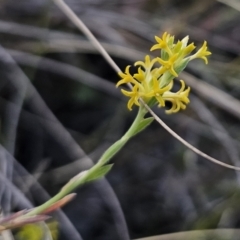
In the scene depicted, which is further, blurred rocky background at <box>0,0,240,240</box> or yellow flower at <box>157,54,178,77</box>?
blurred rocky background at <box>0,0,240,240</box>

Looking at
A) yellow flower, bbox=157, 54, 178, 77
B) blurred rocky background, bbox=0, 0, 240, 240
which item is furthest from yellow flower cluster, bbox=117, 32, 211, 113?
blurred rocky background, bbox=0, 0, 240, 240

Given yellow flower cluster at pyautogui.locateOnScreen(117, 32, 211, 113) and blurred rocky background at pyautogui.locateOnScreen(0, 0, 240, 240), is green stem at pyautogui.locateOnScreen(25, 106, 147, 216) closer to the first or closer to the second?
yellow flower cluster at pyautogui.locateOnScreen(117, 32, 211, 113)

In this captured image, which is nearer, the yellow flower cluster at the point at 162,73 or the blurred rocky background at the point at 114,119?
the yellow flower cluster at the point at 162,73

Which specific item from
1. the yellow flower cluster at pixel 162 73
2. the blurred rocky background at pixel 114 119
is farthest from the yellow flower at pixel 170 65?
the blurred rocky background at pixel 114 119

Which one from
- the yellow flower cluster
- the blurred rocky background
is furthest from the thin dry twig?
the blurred rocky background

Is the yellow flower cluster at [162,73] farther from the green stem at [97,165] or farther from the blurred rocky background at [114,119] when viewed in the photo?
the blurred rocky background at [114,119]

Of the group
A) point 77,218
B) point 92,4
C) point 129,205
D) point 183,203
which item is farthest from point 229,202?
point 92,4

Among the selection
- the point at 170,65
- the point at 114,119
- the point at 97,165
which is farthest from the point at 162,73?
the point at 114,119

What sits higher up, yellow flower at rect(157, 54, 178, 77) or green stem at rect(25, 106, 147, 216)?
yellow flower at rect(157, 54, 178, 77)

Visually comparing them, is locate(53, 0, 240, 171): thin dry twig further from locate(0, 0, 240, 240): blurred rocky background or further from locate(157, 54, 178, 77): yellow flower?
Result: locate(0, 0, 240, 240): blurred rocky background

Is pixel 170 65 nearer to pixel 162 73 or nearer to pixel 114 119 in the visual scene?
pixel 162 73

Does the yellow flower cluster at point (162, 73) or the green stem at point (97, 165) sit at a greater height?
the yellow flower cluster at point (162, 73)

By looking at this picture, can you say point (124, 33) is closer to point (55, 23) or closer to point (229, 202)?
point (55, 23)
